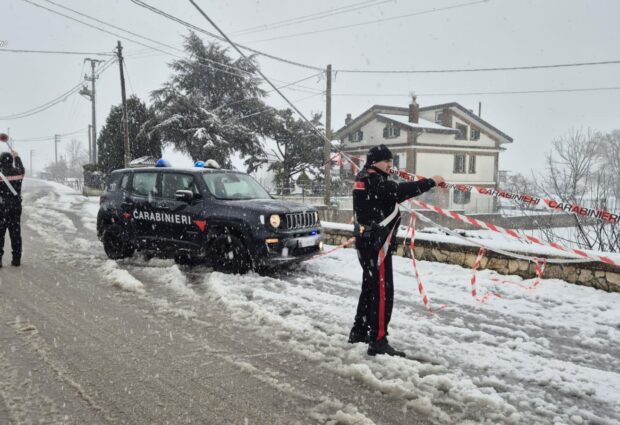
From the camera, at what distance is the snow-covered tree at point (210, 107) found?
2892cm

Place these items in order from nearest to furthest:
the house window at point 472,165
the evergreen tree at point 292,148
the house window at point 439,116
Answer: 1. the evergreen tree at point 292,148
2. the house window at point 439,116
3. the house window at point 472,165

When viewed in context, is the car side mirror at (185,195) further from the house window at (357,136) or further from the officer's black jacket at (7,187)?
the house window at (357,136)

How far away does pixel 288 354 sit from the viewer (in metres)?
3.99

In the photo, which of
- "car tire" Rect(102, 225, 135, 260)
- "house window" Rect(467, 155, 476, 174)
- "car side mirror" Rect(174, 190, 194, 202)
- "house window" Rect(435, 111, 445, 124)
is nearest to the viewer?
"car side mirror" Rect(174, 190, 194, 202)

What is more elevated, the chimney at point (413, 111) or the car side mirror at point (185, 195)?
the chimney at point (413, 111)

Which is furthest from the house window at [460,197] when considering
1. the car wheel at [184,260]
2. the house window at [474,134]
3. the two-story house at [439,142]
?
the car wheel at [184,260]

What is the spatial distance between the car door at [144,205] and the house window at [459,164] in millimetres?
34844

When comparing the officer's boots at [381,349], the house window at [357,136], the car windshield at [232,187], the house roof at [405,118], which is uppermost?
the house roof at [405,118]

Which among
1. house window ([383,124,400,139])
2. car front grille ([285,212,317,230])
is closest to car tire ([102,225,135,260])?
car front grille ([285,212,317,230])

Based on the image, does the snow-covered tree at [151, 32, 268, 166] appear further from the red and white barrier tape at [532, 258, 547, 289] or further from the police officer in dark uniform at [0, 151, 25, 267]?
the red and white barrier tape at [532, 258, 547, 289]

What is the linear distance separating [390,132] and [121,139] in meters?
21.6

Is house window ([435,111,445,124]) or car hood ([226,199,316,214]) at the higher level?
house window ([435,111,445,124])

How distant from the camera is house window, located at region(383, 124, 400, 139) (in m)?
37.5

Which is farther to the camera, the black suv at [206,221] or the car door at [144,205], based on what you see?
the car door at [144,205]
